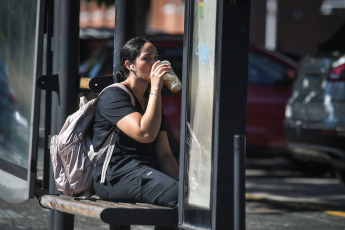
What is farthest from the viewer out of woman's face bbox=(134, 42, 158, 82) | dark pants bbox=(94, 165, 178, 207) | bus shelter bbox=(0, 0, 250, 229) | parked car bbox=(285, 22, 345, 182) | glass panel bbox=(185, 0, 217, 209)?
parked car bbox=(285, 22, 345, 182)

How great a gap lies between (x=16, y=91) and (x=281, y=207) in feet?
12.0

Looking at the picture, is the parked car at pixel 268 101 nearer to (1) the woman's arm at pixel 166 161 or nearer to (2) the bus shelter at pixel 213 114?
(1) the woman's arm at pixel 166 161

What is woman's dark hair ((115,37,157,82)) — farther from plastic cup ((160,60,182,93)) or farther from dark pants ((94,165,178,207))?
dark pants ((94,165,178,207))

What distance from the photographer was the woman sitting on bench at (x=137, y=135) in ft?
15.7

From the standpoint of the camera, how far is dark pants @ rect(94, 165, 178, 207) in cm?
476

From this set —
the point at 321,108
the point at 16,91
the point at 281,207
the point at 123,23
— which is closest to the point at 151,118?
the point at 123,23

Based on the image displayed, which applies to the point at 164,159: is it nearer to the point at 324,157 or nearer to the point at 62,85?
the point at 62,85

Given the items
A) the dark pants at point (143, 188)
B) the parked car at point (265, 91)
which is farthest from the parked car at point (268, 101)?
the dark pants at point (143, 188)

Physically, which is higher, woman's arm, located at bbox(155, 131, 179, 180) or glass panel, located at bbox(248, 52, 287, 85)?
woman's arm, located at bbox(155, 131, 179, 180)

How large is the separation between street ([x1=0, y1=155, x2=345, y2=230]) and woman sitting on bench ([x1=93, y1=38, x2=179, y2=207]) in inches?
94.1

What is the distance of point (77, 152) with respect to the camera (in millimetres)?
5082

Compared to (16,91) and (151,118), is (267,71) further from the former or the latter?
(151,118)

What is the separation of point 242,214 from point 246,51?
0.91 meters

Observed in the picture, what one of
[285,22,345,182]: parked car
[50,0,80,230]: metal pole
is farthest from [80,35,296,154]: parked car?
[50,0,80,230]: metal pole
